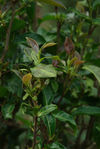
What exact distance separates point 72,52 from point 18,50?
0.35 meters

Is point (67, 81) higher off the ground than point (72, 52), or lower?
lower

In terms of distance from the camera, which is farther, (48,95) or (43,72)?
(48,95)

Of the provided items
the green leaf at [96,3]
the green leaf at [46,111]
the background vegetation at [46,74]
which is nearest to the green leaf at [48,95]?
the background vegetation at [46,74]

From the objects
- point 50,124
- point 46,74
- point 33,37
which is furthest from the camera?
point 33,37

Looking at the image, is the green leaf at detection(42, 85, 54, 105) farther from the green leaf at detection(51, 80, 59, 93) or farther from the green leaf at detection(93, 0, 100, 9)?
the green leaf at detection(93, 0, 100, 9)

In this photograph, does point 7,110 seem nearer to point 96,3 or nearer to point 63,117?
point 63,117

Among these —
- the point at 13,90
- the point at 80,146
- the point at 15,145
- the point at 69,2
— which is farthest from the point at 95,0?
the point at 15,145

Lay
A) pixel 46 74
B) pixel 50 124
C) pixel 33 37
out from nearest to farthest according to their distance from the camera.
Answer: pixel 46 74 < pixel 50 124 < pixel 33 37

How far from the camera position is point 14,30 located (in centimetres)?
92

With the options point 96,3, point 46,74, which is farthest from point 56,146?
point 96,3

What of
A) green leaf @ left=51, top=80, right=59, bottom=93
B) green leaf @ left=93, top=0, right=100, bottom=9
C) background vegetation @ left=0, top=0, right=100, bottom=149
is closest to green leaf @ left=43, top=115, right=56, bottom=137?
background vegetation @ left=0, top=0, right=100, bottom=149

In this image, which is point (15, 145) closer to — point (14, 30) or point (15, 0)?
point (14, 30)

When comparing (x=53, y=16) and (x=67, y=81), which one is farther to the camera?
(x=53, y=16)

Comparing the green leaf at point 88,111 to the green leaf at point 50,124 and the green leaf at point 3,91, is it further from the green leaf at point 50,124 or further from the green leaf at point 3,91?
the green leaf at point 3,91
